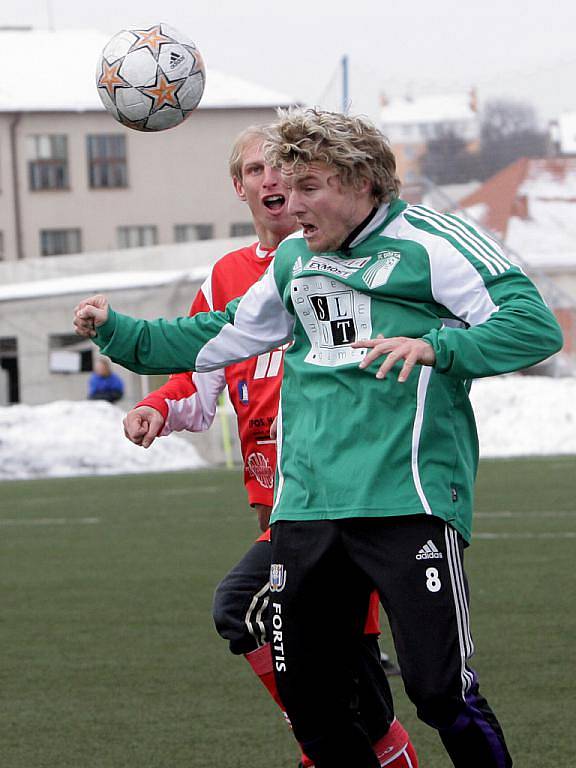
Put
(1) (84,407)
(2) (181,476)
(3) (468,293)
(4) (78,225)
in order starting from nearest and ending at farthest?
(3) (468,293)
(2) (181,476)
(1) (84,407)
(4) (78,225)

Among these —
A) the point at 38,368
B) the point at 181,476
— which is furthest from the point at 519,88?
the point at 181,476

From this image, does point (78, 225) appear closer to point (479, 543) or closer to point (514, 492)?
point (514, 492)

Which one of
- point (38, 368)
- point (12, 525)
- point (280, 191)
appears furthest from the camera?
point (38, 368)

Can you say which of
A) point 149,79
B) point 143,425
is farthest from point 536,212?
point 143,425

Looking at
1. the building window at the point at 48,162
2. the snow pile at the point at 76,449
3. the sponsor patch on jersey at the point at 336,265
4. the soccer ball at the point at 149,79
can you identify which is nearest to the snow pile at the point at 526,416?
the snow pile at the point at 76,449

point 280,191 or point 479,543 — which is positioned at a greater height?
point 280,191

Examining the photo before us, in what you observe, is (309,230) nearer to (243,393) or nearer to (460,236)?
(460,236)

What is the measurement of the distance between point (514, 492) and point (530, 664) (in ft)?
30.3

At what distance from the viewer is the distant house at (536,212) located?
112 ft

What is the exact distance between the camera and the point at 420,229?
4.07m

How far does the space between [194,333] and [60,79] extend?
52201mm

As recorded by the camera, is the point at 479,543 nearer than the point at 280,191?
No

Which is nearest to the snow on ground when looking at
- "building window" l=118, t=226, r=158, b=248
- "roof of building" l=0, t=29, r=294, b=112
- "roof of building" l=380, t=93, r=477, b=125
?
"roof of building" l=380, t=93, r=477, b=125

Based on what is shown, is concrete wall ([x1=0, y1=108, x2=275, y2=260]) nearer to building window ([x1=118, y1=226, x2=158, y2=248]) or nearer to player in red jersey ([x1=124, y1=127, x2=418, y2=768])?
building window ([x1=118, y1=226, x2=158, y2=248])
